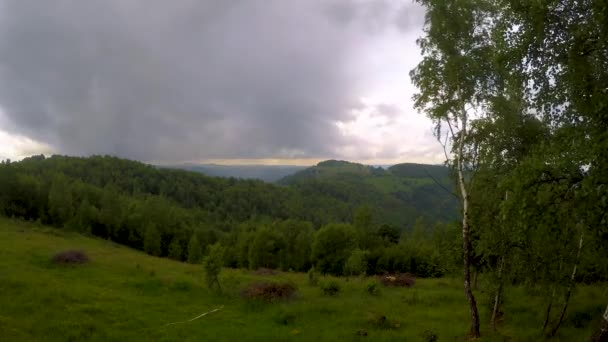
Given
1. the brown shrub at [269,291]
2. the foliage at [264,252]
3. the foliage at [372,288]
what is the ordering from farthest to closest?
the foliage at [264,252] → the foliage at [372,288] → the brown shrub at [269,291]

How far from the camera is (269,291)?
2117 cm

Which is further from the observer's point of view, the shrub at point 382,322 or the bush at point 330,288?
the bush at point 330,288

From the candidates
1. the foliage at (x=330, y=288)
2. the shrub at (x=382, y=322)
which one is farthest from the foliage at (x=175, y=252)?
the shrub at (x=382, y=322)

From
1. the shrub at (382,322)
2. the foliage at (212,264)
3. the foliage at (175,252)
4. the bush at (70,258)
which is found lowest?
the foliage at (175,252)

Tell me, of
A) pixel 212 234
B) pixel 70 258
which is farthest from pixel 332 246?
pixel 70 258

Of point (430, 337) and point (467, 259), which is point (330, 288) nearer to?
point (430, 337)

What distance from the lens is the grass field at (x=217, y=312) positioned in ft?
47.6

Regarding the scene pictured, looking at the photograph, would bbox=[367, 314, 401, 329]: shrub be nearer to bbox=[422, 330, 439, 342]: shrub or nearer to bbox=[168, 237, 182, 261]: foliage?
bbox=[422, 330, 439, 342]: shrub

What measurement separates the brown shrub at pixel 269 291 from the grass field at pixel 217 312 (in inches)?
23.8

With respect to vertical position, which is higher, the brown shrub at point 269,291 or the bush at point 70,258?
the bush at point 70,258

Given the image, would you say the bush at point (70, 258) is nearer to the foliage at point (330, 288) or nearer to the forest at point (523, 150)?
the forest at point (523, 150)

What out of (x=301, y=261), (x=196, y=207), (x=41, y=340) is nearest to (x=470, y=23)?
(x=41, y=340)

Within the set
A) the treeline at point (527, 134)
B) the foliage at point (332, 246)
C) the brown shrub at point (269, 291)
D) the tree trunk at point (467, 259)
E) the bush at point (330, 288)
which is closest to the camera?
the treeline at point (527, 134)

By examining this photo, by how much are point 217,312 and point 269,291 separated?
155 inches
